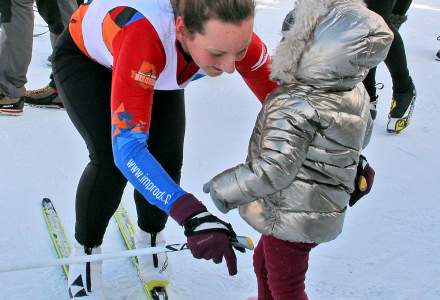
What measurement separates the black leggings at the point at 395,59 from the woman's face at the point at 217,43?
203cm

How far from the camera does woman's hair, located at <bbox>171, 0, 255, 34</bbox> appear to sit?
57.7 inches

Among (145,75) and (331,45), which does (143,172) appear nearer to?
(145,75)

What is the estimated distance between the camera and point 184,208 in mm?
1554

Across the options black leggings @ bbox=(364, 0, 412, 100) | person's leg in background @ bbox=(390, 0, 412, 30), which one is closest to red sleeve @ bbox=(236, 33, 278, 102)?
black leggings @ bbox=(364, 0, 412, 100)

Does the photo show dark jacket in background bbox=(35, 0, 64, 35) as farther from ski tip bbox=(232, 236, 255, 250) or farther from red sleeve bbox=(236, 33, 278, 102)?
ski tip bbox=(232, 236, 255, 250)

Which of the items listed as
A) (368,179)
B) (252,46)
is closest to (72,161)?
(252,46)

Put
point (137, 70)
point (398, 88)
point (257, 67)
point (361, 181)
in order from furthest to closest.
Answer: point (398, 88) → point (257, 67) → point (361, 181) → point (137, 70)

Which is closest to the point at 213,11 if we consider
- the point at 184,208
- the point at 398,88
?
the point at 184,208

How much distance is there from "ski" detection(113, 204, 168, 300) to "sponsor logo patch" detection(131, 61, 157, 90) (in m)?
0.52

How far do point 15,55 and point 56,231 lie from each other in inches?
61.9

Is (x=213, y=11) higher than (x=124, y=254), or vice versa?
(x=213, y=11)

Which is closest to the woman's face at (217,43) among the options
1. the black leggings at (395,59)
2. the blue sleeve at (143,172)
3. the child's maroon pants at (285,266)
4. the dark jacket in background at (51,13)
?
the blue sleeve at (143,172)

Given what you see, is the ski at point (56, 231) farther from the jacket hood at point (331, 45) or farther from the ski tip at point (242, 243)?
the jacket hood at point (331, 45)

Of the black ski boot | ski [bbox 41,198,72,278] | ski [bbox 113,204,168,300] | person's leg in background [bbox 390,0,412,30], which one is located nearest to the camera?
ski [bbox 113,204,168,300]
